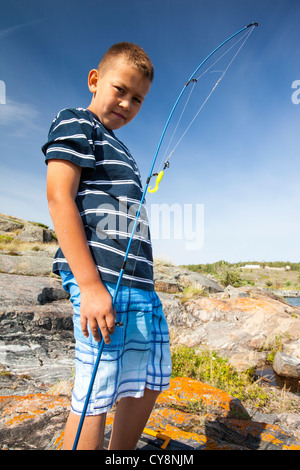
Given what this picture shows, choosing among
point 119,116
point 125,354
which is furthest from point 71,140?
point 125,354

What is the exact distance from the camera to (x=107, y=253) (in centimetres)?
131

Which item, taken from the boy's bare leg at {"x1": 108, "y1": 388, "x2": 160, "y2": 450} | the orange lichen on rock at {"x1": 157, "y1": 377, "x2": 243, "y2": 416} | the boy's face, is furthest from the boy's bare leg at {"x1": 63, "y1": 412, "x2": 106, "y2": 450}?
the orange lichen on rock at {"x1": 157, "y1": 377, "x2": 243, "y2": 416}

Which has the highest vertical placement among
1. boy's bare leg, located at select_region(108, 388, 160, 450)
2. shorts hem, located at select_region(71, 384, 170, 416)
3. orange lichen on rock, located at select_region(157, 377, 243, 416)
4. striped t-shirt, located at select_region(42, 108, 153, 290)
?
striped t-shirt, located at select_region(42, 108, 153, 290)

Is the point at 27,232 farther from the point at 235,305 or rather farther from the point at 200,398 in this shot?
the point at 200,398

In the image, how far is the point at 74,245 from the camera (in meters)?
1.18

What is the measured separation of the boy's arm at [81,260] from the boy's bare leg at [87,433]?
34 centimetres

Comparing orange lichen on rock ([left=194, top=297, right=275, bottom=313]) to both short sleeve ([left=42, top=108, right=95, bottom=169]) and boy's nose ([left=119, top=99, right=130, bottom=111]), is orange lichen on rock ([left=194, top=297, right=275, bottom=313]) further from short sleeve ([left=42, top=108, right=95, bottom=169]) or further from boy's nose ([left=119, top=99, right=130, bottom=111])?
short sleeve ([left=42, top=108, right=95, bottom=169])

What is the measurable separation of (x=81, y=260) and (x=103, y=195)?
1.17ft

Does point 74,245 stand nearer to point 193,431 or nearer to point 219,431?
point 193,431

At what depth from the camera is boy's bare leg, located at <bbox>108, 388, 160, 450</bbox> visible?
1433mm

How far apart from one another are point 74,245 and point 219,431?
2.16m

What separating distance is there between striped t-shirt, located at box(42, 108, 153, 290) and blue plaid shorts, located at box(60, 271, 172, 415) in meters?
0.09

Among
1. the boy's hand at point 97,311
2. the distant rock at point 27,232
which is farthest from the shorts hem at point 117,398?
the distant rock at point 27,232
